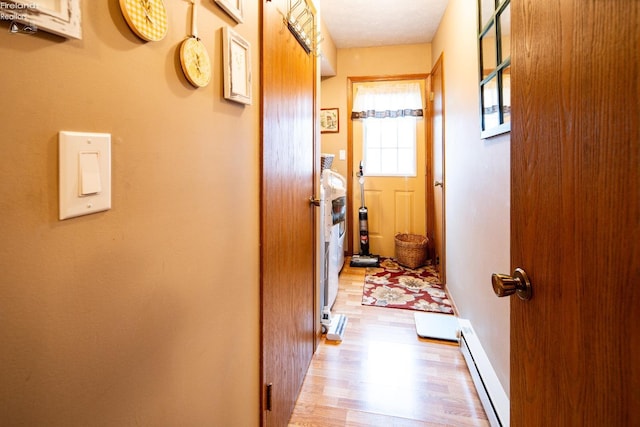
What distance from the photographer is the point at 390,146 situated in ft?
14.2

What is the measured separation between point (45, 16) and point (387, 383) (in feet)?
6.48

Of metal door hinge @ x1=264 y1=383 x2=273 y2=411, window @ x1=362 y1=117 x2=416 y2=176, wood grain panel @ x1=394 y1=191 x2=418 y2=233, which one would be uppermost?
window @ x1=362 y1=117 x2=416 y2=176

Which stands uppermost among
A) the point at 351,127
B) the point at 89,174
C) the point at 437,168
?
the point at 351,127

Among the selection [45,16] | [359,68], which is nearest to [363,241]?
[359,68]

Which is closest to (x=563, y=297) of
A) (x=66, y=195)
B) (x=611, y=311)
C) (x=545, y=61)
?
(x=611, y=311)

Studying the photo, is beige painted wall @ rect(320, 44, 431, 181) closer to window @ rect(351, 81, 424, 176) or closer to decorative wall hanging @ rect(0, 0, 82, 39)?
window @ rect(351, 81, 424, 176)

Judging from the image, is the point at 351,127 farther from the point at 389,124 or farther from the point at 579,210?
the point at 579,210

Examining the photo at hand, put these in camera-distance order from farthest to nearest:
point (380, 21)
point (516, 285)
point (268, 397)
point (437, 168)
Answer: point (437, 168) → point (380, 21) → point (268, 397) → point (516, 285)

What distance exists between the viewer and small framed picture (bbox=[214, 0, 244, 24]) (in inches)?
35.9

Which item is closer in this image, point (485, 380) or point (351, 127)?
point (485, 380)

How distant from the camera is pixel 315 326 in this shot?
2.18 meters

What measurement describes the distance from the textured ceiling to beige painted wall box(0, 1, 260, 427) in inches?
106

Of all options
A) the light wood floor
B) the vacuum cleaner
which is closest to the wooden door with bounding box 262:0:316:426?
the light wood floor

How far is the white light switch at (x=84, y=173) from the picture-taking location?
0.49 metres
